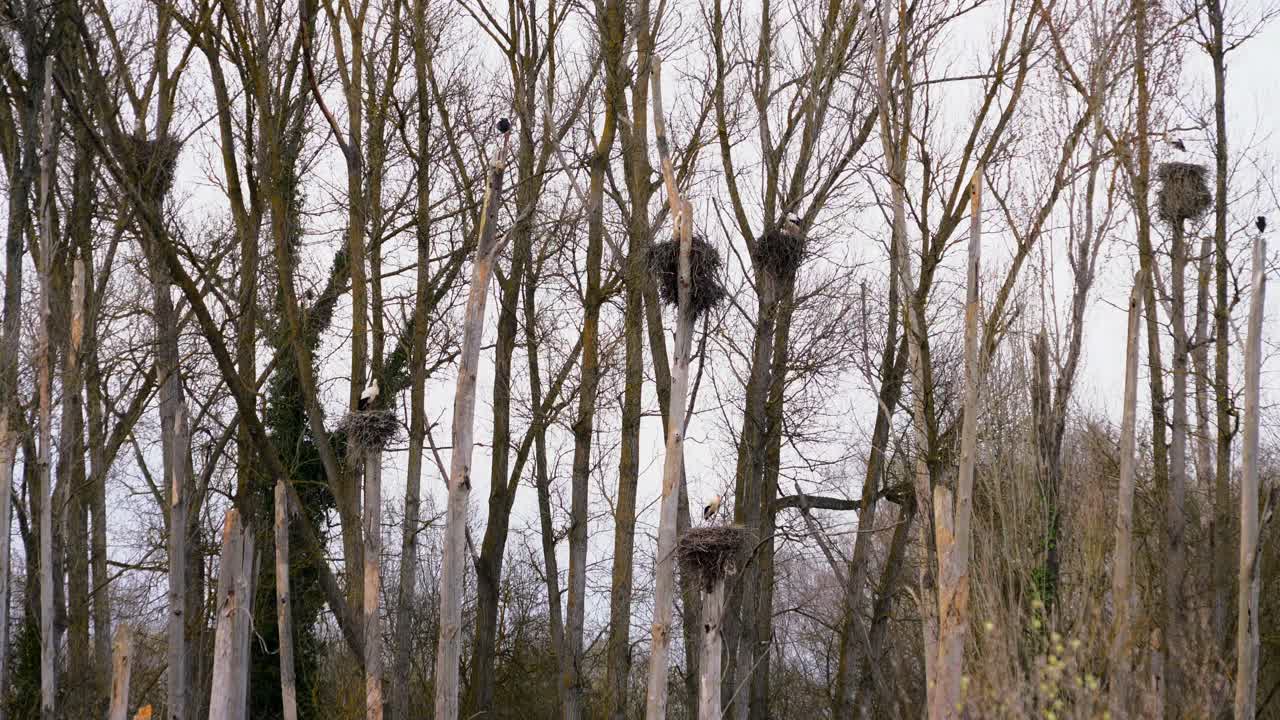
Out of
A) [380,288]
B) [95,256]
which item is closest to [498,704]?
[380,288]

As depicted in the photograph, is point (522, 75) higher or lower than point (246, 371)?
higher

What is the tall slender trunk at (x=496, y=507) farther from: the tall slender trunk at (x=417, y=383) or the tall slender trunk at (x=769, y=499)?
the tall slender trunk at (x=769, y=499)

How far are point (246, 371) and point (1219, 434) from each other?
34.5 feet

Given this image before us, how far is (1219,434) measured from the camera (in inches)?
539

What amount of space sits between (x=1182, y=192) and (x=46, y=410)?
11.4 m

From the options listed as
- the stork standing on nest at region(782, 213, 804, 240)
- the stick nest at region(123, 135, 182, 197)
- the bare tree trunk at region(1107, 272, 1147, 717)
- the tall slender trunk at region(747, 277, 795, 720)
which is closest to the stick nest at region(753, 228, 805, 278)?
the stork standing on nest at region(782, 213, 804, 240)

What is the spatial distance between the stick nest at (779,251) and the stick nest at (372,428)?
3987 mm

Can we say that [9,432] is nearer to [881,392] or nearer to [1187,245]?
[881,392]

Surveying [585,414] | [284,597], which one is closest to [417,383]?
[585,414]

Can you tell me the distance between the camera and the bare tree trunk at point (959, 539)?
364 inches

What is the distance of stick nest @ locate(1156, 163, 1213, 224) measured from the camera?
1303 cm

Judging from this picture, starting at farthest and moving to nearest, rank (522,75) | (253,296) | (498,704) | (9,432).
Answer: (498,704) → (522,75) → (253,296) → (9,432)

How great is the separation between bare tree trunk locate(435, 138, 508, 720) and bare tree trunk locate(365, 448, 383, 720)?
102 centimetres

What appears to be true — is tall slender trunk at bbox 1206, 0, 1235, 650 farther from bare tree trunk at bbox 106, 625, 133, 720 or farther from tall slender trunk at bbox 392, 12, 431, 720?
bare tree trunk at bbox 106, 625, 133, 720
